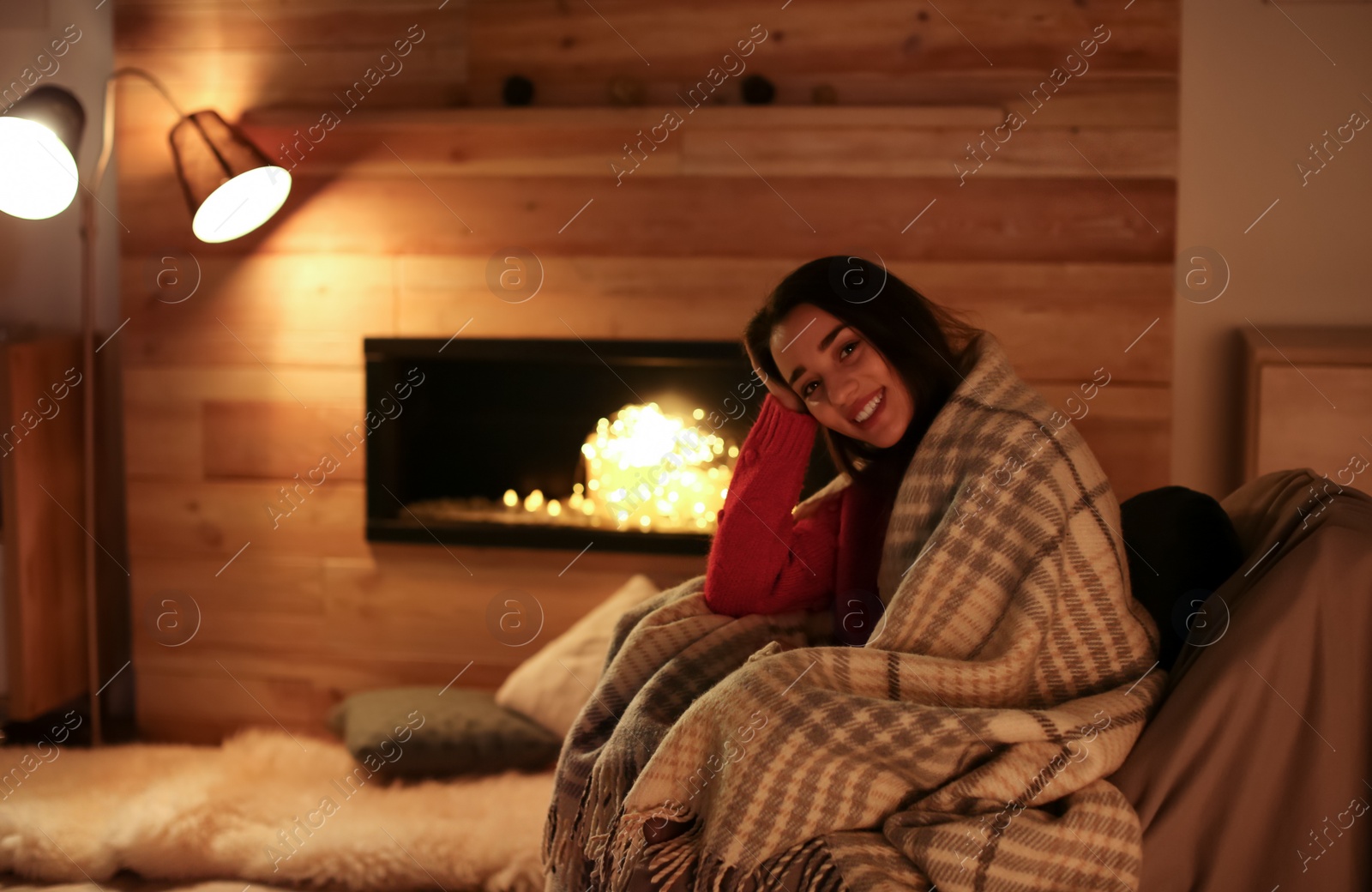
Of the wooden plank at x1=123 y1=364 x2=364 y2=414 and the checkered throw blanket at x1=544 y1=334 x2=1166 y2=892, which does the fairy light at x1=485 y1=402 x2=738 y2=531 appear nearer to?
the wooden plank at x1=123 y1=364 x2=364 y2=414

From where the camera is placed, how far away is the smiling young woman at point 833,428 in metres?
1.47

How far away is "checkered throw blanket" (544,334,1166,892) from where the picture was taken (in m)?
1.13

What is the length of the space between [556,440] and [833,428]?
1369mm

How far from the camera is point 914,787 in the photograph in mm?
1205

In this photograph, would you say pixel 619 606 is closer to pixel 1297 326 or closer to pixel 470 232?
pixel 470 232

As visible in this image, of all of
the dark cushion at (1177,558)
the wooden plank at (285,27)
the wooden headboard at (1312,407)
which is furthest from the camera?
the wooden plank at (285,27)

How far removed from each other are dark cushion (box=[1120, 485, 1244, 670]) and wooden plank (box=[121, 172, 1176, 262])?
3.64ft

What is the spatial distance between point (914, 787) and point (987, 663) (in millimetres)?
155

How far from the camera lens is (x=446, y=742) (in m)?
2.35

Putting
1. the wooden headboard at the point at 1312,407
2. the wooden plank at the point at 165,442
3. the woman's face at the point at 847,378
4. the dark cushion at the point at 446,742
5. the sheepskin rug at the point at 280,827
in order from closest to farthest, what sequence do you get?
1. the woman's face at the point at 847,378
2. the sheepskin rug at the point at 280,827
3. the wooden headboard at the point at 1312,407
4. the dark cushion at the point at 446,742
5. the wooden plank at the point at 165,442

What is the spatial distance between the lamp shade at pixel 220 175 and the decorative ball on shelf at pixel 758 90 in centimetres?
104

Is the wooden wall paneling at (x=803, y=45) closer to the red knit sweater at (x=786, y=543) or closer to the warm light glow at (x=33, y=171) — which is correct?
the warm light glow at (x=33, y=171)

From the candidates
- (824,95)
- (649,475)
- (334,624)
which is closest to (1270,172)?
(824,95)

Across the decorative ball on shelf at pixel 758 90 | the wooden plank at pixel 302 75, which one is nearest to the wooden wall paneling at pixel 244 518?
the wooden plank at pixel 302 75
